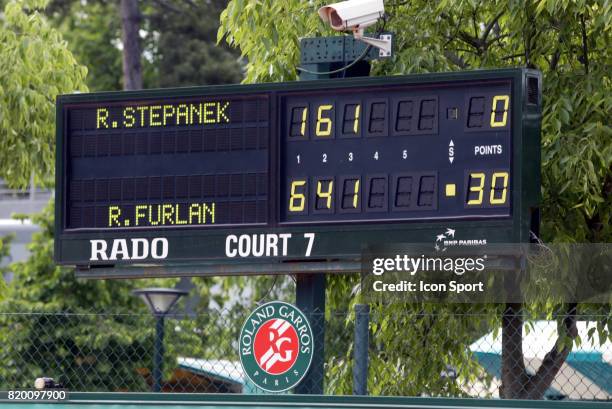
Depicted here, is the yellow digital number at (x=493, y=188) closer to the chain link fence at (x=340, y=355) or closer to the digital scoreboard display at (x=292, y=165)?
the digital scoreboard display at (x=292, y=165)

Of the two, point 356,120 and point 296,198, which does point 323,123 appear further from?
point 296,198

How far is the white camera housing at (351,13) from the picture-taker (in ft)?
32.7

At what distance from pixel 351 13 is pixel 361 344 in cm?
246

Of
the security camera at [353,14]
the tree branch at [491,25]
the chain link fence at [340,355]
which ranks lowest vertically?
the chain link fence at [340,355]

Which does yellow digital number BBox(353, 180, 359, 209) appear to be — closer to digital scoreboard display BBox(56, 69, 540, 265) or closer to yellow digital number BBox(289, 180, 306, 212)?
digital scoreboard display BBox(56, 69, 540, 265)

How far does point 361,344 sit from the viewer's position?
9062 mm

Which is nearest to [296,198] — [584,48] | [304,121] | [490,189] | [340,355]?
[304,121]

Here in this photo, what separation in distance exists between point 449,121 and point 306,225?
49.8 inches

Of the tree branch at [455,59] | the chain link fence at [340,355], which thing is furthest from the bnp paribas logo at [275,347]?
the tree branch at [455,59]

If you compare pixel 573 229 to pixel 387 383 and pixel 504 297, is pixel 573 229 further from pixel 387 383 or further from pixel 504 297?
pixel 387 383

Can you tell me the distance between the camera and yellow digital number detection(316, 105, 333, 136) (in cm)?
1018

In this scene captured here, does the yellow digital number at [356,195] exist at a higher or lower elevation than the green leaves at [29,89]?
lower

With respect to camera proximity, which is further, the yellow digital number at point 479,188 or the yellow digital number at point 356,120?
the yellow digital number at point 356,120

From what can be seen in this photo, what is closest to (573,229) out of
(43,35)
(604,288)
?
(604,288)
